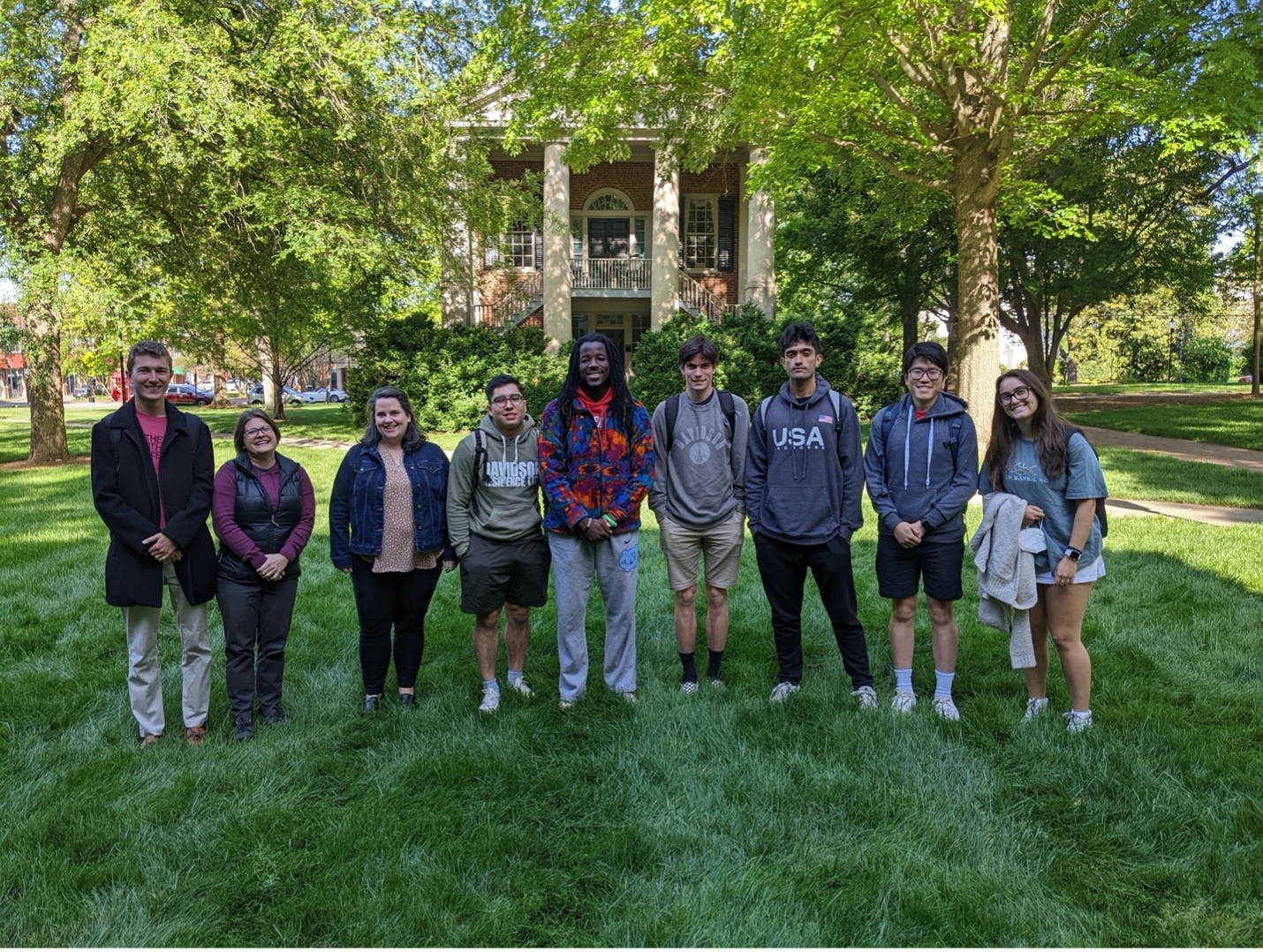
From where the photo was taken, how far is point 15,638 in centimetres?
555

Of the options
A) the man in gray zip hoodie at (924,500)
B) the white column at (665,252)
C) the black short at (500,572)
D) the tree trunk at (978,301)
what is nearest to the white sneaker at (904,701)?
the man in gray zip hoodie at (924,500)

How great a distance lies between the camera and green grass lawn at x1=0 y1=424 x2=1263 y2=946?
2.69m

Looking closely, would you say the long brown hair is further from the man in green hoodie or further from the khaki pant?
the khaki pant

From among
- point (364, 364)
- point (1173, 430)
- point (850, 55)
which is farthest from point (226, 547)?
point (1173, 430)

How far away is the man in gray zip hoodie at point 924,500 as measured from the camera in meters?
4.18

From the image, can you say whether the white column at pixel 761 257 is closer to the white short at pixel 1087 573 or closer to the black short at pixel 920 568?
the black short at pixel 920 568

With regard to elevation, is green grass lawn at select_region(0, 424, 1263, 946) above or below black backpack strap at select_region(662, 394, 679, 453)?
below

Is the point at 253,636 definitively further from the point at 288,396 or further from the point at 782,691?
the point at 288,396

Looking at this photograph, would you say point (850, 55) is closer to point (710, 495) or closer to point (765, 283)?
point (710, 495)

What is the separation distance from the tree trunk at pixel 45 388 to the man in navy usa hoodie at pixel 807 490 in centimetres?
1472

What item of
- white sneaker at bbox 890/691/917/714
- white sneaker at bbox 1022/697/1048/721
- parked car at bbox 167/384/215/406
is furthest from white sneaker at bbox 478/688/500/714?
parked car at bbox 167/384/215/406

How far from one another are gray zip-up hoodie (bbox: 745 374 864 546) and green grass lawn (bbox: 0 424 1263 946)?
0.98 m

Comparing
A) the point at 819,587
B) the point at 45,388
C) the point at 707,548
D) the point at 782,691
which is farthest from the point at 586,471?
the point at 45,388

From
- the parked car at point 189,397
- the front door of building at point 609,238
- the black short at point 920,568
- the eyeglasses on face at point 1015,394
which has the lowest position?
→ the black short at point 920,568
